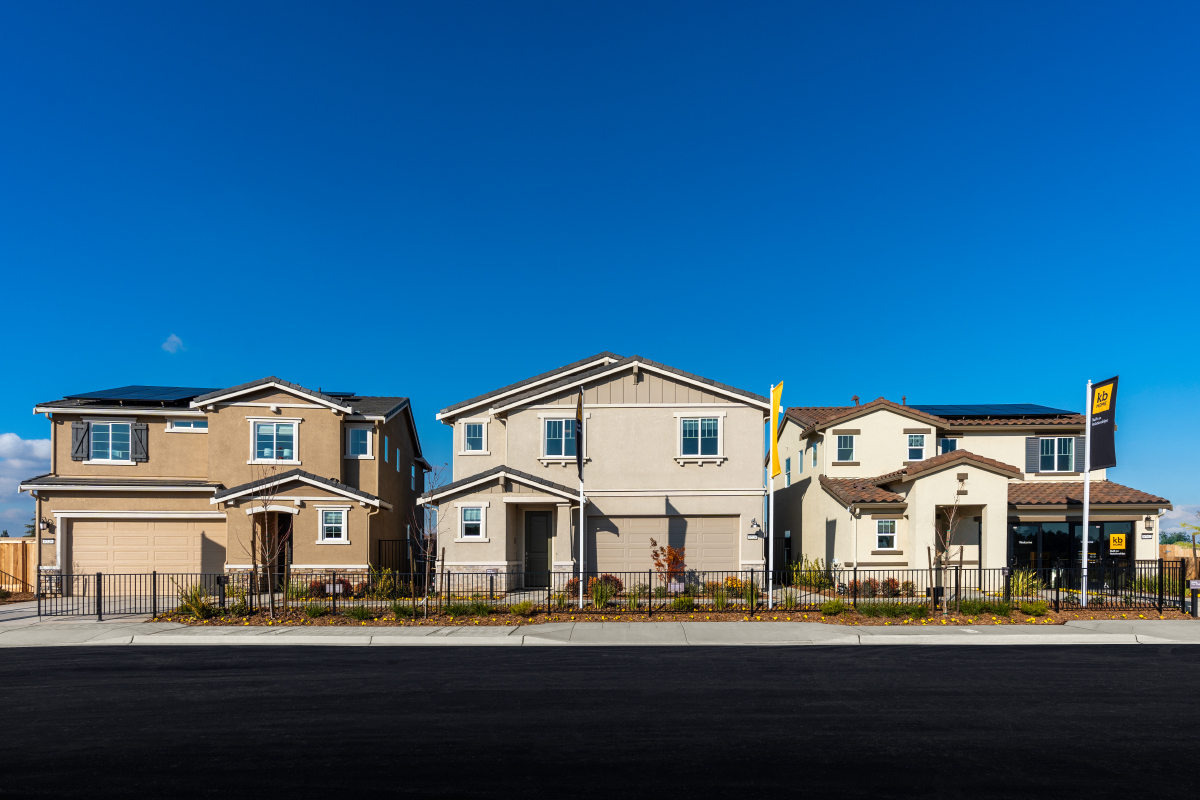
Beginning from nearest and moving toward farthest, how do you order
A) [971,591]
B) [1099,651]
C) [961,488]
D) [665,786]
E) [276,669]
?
[665,786] → [276,669] → [1099,651] → [971,591] → [961,488]

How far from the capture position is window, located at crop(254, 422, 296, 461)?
28.3 m

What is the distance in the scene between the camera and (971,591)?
22.8 metres

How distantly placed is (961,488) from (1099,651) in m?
11.2

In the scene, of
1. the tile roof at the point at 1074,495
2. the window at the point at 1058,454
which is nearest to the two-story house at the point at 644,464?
the tile roof at the point at 1074,495

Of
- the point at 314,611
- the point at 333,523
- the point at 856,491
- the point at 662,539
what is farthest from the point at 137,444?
the point at 856,491

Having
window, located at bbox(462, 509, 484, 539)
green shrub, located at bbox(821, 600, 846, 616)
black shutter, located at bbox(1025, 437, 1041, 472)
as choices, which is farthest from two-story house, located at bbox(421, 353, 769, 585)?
black shutter, located at bbox(1025, 437, 1041, 472)

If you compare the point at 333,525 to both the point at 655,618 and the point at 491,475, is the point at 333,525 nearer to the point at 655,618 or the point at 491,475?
the point at 491,475

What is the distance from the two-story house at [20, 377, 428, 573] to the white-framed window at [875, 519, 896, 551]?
1690 centimetres

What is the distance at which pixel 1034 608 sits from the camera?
1888 cm

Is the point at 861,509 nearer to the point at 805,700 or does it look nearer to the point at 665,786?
the point at 805,700

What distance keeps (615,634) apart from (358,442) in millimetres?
15794

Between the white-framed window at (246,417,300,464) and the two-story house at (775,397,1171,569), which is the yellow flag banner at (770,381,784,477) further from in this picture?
the white-framed window at (246,417,300,464)

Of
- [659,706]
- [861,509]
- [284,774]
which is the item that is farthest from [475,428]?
[284,774]

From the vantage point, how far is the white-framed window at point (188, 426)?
1131 inches
